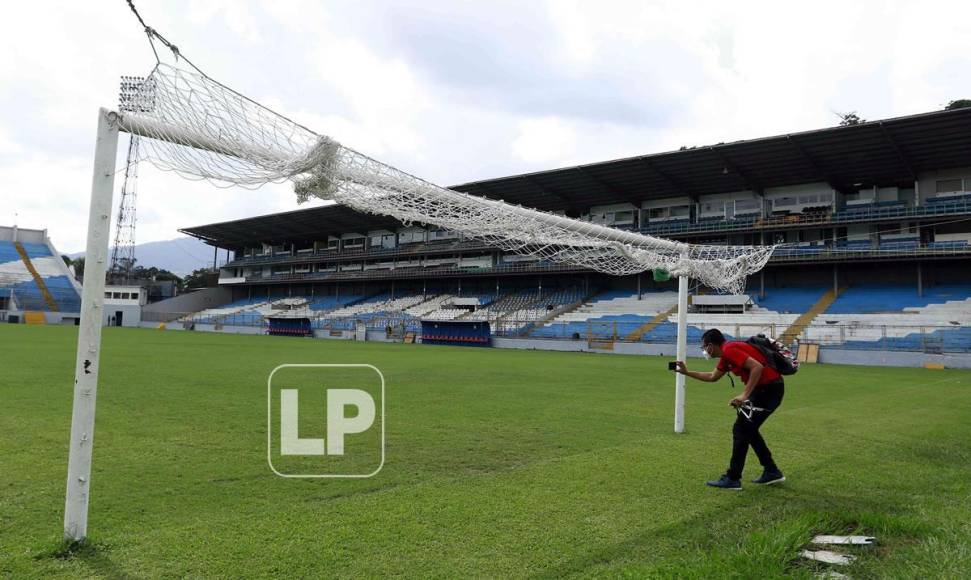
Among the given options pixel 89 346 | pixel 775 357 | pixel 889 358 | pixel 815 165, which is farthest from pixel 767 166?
pixel 89 346

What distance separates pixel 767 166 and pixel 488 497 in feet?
129

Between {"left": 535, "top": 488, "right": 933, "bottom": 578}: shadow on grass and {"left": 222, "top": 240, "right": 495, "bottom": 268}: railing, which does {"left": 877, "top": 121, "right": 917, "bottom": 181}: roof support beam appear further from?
{"left": 535, "top": 488, "right": 933, "bottom": 578}: shadow on grass

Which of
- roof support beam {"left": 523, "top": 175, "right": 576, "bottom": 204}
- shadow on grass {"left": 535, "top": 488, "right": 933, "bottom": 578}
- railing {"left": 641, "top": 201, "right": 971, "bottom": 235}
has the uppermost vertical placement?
roof support beam {"left": 523, "top": 175, "right": 576, "bottom": 204}

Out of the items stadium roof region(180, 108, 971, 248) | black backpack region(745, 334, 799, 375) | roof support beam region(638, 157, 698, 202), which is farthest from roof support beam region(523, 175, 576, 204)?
black backpack region(745, 334, 799, 375)

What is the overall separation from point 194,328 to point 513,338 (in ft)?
130

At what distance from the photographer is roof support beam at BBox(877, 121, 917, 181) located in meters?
32.8

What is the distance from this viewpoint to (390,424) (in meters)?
8.91

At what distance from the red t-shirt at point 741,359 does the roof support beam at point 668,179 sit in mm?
36181

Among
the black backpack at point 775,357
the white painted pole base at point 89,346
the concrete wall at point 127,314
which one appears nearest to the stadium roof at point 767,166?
the black backpack at point 775,357

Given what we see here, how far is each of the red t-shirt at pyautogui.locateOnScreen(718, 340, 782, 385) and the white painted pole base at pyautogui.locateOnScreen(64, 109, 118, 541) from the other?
16.8 ft

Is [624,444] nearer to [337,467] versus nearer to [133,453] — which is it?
[337,467]

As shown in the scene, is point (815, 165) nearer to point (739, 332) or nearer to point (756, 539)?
point (739, 332)

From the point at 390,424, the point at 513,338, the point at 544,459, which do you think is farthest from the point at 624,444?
the point at 513,338

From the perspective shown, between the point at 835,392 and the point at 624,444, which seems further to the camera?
the point at 835,392
